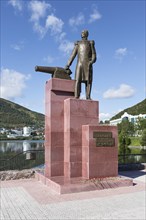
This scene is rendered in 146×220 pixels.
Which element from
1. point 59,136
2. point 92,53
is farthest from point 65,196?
point 92,53

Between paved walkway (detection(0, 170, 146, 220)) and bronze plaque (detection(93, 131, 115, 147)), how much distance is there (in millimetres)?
1562

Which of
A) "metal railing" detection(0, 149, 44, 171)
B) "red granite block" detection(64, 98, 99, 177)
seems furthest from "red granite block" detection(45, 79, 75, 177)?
"metal railing" detection(0, 149, 44, 171)

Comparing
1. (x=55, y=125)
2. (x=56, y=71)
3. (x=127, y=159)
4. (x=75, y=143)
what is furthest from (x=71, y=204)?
(x=127, y=159)

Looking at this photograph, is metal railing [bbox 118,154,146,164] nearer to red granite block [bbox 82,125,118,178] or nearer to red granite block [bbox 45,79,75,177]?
red granite block [bbox 82,125,118,178]

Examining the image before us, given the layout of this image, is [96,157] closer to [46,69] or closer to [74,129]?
[74,129]

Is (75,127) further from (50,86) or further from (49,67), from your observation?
(49,67)

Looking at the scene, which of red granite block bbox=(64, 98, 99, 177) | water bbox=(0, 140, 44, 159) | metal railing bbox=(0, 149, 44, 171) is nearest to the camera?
red granite block bbox=(64, 98, 99, 177)

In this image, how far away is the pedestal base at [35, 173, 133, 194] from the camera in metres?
7.71

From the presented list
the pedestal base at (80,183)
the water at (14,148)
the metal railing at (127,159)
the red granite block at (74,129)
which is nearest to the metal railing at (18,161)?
the red granite block at (74,129)

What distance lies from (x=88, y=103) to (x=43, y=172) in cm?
331

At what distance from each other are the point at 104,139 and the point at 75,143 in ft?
3.42

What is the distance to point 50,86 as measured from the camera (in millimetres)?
9570

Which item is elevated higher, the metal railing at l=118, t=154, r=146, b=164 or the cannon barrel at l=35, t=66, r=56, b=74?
the cannon barrel at l=35, t=66, r=56, b=74

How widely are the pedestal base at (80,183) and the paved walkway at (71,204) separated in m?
0.18
